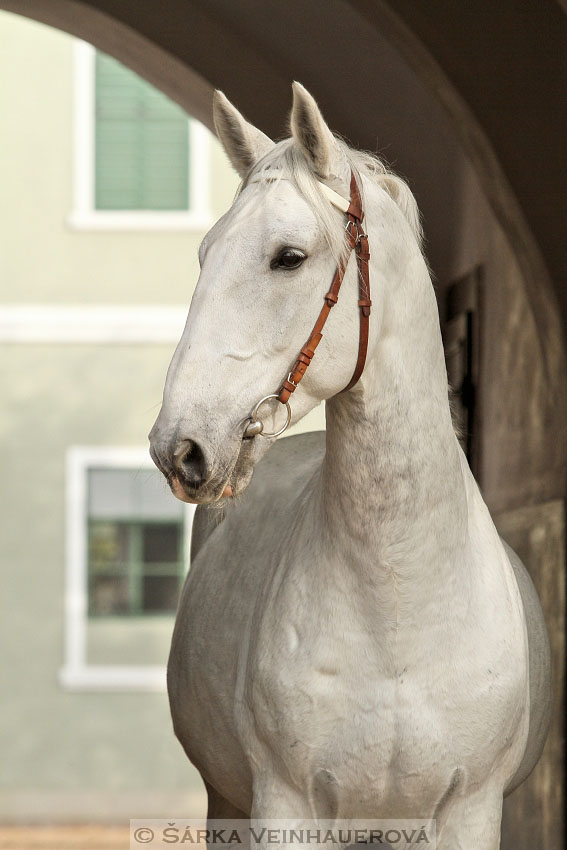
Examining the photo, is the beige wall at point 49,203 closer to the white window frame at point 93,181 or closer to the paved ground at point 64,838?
the white window frame at point 93,181

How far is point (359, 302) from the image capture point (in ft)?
8.82

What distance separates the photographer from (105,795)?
1188 cm

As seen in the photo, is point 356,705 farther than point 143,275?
No

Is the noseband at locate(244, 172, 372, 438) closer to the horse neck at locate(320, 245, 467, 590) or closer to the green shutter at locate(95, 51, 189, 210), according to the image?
the horse neck at locate(320, 245, 467, 590)

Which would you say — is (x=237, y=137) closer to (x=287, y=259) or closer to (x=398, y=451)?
(x=287, y=259)

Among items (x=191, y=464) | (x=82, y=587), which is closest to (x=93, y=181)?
(x=82, y=587)

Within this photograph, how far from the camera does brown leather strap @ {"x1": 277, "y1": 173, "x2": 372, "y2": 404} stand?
2609mm

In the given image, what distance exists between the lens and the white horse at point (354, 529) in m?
2.60

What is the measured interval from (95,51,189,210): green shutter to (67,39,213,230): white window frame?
65 mm

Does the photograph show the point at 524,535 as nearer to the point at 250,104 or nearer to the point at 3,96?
the point at 250,104

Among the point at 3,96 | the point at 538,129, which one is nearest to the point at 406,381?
the point at 538,129

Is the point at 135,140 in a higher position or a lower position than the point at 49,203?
higher

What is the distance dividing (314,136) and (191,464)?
698 mm

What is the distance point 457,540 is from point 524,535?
2.03m
